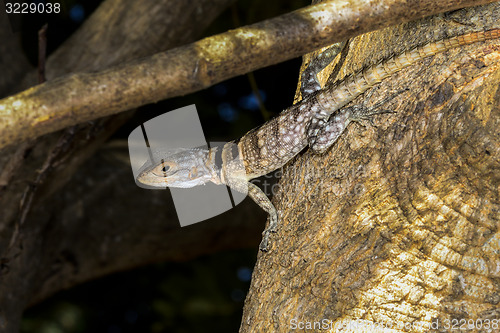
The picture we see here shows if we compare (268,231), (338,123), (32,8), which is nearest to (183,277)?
(268,231)

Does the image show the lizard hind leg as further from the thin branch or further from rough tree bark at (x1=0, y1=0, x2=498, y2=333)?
the thin branch

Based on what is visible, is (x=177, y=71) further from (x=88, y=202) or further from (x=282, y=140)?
(x=88, y=202)

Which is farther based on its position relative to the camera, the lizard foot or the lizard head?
the lizard head

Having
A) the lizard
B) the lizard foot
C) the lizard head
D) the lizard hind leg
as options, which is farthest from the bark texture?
the lizard hind leg

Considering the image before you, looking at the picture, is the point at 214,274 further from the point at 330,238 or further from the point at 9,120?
the point at 9,120

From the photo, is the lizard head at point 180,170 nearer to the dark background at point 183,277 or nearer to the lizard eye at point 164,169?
the lizard eye at point 164,169
